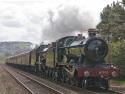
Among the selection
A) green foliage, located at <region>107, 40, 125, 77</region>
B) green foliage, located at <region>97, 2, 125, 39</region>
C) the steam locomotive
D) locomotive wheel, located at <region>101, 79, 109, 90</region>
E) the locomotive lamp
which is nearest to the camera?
the locomotive lamp

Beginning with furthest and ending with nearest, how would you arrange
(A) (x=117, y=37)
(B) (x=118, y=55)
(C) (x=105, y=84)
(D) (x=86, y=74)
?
(A) (x=117, y=37) < (B) (x=118, y=55) < (C) (x=105, y=84) < (D) (x=86, y=74)

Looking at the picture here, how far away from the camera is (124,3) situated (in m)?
37.8

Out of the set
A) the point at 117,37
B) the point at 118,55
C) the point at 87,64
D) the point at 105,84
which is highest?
the point at 117,37

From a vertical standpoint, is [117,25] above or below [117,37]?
above

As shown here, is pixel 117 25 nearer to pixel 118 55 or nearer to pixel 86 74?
pixel 118 55

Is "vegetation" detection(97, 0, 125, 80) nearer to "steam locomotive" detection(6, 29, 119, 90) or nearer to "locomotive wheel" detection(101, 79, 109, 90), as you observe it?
"steam locomotive" detection(6, 29, 119, 90)

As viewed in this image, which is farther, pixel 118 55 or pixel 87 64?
pixel 118 55

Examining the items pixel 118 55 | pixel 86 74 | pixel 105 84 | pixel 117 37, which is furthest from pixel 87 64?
pixel 117 37

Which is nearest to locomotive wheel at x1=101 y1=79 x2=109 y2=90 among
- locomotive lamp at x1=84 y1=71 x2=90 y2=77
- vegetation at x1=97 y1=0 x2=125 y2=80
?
locomotive lamp at x1=84 y1=71 x2=90 y2=77

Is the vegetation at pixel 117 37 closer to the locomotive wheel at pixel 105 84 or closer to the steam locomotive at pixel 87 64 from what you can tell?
the steam locomotive at pixel 87 64

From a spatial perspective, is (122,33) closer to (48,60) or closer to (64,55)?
(48,60)

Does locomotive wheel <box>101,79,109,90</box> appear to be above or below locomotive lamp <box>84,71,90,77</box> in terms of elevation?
below

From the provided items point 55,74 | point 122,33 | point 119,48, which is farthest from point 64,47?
point 122,33

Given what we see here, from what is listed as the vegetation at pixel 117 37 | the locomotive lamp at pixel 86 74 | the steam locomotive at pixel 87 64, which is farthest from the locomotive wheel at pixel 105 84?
the vegetation at pixel 117 37
